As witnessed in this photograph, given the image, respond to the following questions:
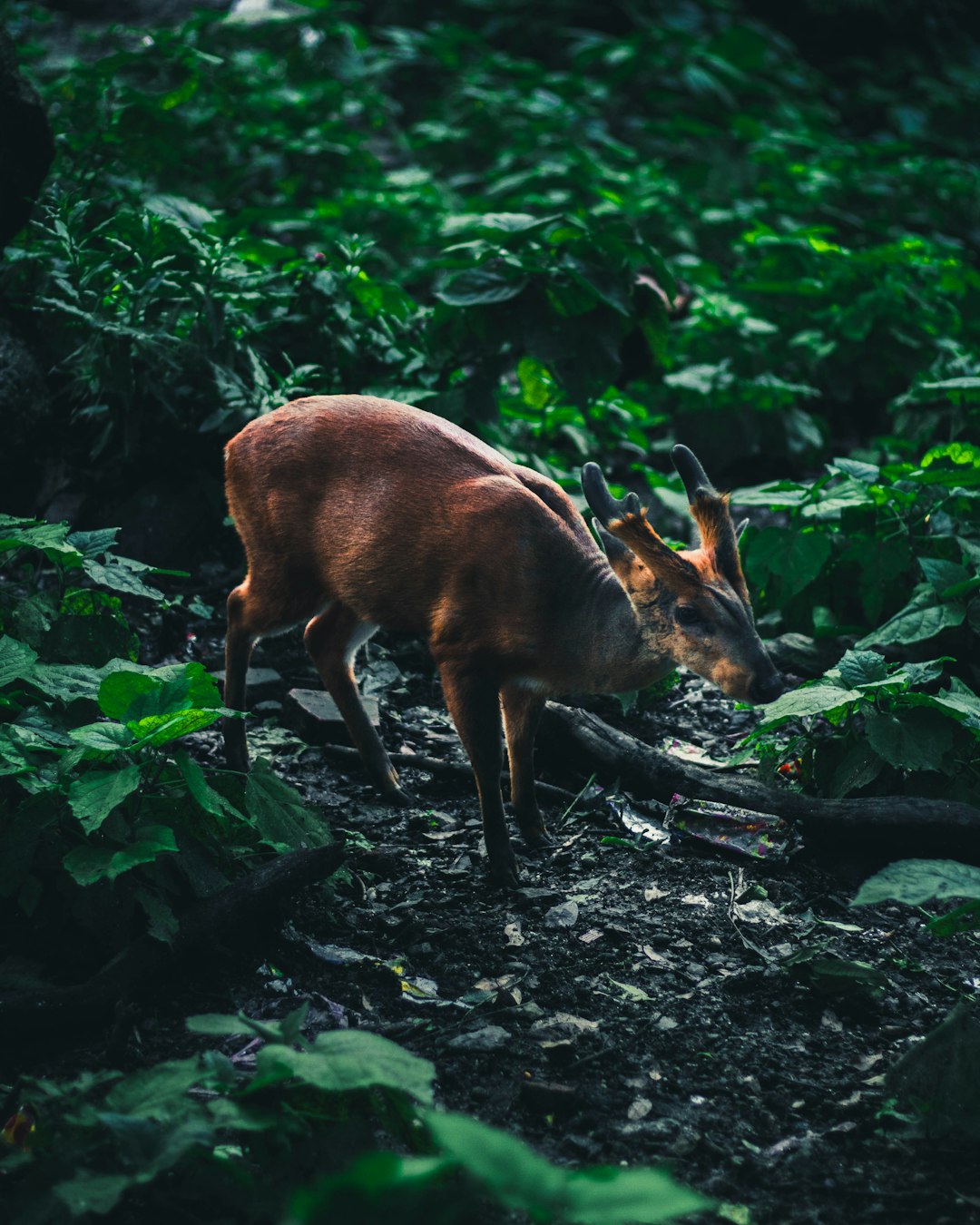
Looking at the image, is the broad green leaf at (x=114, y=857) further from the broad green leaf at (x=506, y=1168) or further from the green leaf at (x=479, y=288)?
the green leaf at (x=479, y=288)

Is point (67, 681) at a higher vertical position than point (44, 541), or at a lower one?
lower

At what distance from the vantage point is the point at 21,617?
12.8ft

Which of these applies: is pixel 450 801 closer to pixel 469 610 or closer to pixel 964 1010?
pixel 469 610

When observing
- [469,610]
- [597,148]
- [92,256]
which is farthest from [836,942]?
[597,148]

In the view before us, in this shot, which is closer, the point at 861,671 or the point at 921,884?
the point at 921,884

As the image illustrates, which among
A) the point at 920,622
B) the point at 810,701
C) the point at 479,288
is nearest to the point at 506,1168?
the point at 810,701

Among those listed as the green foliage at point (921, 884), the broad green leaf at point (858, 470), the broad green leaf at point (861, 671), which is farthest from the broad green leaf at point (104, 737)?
the broad green leaf at point (858, 470)

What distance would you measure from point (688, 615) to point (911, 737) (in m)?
0.92

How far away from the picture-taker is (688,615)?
12.8 ft

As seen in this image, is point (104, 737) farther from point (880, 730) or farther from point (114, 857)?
point (880, 730)

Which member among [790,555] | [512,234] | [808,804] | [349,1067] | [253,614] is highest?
[512,234]

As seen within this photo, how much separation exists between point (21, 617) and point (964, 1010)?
3135 mm

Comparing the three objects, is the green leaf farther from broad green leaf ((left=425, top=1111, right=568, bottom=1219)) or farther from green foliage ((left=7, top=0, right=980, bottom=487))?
broad green leaf ((left=425, top=1111, right=568, bottom=1219))

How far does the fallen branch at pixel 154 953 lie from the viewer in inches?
118
